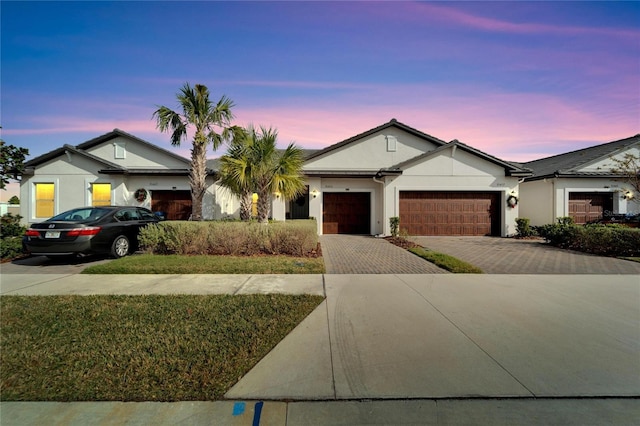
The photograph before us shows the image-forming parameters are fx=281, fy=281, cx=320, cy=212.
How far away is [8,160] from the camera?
11133 millimetres

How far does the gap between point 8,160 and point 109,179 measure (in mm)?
4703

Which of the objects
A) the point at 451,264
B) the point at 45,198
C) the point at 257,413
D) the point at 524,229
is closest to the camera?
the point at 257,413

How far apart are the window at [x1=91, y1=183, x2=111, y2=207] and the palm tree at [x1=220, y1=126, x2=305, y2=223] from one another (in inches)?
371

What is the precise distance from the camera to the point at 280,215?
15648mm

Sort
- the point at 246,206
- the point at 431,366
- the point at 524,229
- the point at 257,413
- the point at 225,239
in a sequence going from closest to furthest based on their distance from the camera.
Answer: the point at 257,413 → the point at 431,366 → the point at 225,239 → the point at 246,206 → the point at 524,229

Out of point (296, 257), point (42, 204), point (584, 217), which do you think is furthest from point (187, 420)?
point (584, 217)

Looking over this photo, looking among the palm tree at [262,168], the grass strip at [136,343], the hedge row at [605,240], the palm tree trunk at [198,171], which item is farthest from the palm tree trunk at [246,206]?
the hedge row at [605,240]

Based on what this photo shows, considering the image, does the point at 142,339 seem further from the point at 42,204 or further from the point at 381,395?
the point at 42,204

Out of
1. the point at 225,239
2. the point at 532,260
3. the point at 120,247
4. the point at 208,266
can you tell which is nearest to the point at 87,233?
the point at 120,247

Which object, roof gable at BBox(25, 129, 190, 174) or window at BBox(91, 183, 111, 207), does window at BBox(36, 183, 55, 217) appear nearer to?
window at BBox(91, 183, 111, 207)

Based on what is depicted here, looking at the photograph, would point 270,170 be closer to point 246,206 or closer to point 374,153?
point 246,206

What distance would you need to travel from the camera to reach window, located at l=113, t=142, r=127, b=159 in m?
16.5

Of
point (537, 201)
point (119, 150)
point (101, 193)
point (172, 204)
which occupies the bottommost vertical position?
point (172, 204)

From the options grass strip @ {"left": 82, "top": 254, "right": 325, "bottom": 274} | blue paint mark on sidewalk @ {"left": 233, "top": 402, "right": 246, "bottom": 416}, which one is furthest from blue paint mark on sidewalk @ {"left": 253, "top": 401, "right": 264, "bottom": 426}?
grass strip @ {"left": 82, "top": 254, "right": 325, "bottom": 274}
